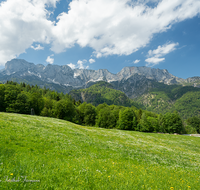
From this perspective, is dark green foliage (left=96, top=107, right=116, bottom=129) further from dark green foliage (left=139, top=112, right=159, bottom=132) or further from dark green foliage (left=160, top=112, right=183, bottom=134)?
dark green foliage (left=160, top=112, right=183, bottom=134)

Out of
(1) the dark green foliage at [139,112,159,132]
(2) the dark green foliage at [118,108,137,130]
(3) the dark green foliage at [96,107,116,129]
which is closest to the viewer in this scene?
(1) the dark green foliage at [139,112,159,132]

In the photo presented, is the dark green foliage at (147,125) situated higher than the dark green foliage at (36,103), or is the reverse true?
the dark green foliage at (36,103)

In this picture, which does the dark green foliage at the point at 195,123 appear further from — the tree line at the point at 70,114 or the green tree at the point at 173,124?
the green tree at the point at 173,124

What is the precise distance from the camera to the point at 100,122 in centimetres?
8331

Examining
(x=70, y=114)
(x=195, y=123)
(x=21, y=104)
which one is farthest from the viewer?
(x=195, y=123)

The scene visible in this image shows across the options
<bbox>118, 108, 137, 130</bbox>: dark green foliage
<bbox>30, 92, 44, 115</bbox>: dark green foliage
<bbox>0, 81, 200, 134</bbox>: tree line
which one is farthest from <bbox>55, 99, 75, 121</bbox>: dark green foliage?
<bbox>118, 108, 137, 130</bbox>: dark green foliage

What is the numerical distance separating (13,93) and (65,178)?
7582cm

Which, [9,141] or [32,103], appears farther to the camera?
[32,103]

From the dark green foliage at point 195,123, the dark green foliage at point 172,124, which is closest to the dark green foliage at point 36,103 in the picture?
the dark green foliage at point 172,124

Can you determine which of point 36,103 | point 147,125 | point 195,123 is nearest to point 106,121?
point 147,125

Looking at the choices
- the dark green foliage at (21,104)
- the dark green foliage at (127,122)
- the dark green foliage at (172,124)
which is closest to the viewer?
the dark green foliage at (21,104)

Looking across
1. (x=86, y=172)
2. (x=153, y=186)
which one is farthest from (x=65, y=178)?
(x=153, y=186)

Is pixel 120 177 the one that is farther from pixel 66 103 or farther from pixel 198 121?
pixel 198 121

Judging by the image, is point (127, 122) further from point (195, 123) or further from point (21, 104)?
point (195, 123)
